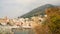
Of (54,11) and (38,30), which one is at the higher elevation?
(54,11)

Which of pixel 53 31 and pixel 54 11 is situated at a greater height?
pixel 54 11

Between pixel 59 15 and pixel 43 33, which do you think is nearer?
pixel 59 15

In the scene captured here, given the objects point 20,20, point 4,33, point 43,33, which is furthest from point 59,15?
point 20,20

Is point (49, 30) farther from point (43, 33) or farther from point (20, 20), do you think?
point (20, 20)

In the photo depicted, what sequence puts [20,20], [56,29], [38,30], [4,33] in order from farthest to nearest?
[20,20] < [4,33] < [38,30] < [56,29]

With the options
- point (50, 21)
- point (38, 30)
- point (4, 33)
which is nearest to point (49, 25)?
point (50, 21)

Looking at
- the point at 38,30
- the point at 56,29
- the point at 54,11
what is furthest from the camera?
the point at 38,30

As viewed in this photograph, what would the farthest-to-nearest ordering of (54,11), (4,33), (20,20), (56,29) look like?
1. (20,20)
2. (4,33)
3. (54,11)
4. (56,29)

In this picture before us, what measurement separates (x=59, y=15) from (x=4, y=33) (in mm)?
6017

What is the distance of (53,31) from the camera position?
16156 millimetres

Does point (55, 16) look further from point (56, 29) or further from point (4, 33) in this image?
point (4, 33)

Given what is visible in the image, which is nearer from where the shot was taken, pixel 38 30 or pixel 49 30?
pixel 49 30

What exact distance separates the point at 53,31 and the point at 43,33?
161 centimetres

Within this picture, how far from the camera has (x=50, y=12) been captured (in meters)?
17.0
